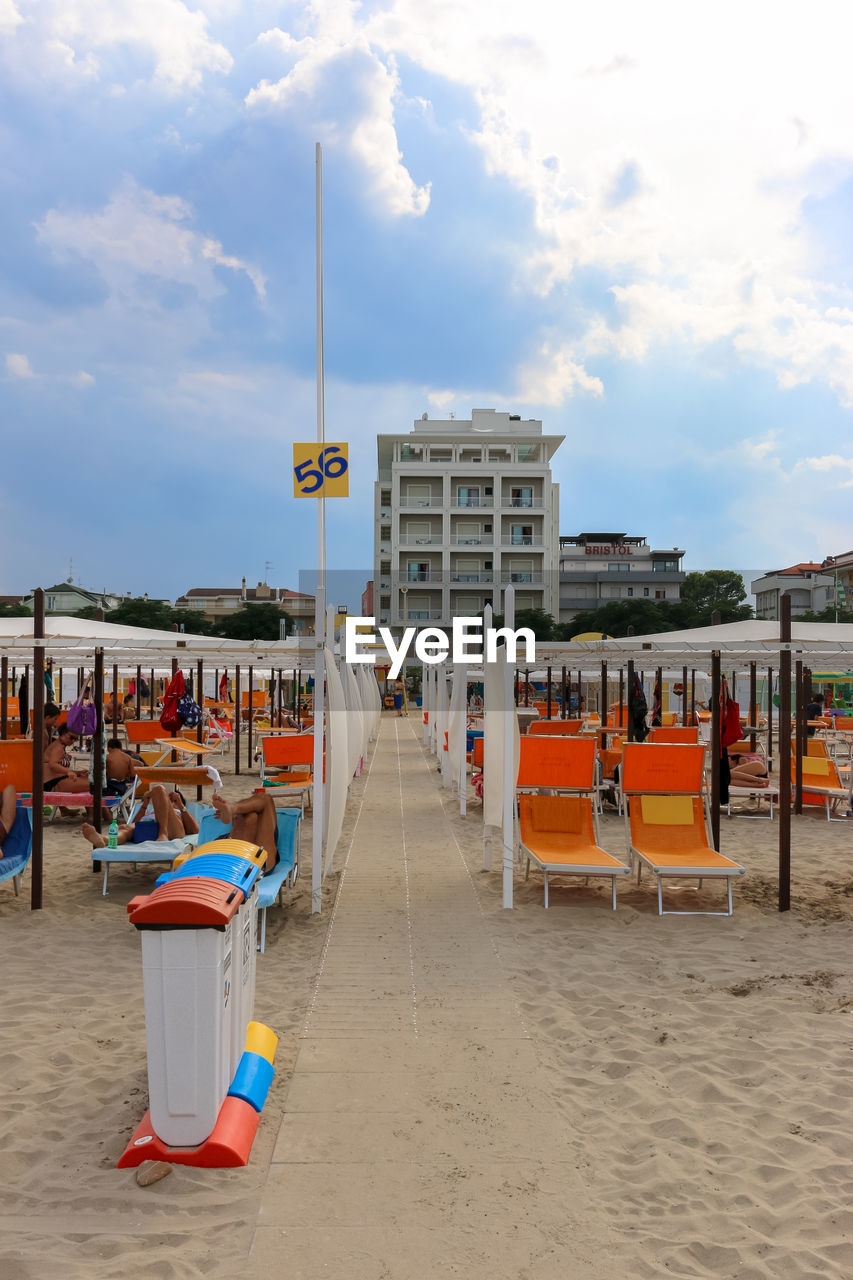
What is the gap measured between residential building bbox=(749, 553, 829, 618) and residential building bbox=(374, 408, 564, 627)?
22.2m

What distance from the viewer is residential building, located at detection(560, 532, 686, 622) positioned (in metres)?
70.3

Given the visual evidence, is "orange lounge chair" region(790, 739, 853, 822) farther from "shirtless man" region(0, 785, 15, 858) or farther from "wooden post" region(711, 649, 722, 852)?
"shirtless man" region(0, 785, 15, 858)

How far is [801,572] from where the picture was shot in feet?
271

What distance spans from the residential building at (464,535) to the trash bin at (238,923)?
50313mm

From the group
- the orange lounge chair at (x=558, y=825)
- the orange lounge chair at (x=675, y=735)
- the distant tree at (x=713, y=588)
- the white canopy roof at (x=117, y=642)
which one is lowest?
the orange lounge chair at (x=558, y=825)

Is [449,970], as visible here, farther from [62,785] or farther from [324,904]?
[62,785]

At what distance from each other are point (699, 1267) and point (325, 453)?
8169 millimetres

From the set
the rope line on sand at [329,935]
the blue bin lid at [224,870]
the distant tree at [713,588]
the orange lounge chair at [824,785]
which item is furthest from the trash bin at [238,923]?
the distant tree at [713,588]

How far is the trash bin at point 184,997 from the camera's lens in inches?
115

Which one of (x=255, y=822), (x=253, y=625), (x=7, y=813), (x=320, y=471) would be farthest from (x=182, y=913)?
(x=253, y=625)

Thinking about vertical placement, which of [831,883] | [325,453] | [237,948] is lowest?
[831,883]

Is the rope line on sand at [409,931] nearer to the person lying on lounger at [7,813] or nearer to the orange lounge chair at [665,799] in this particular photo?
the orange lounge chair at [665,799]

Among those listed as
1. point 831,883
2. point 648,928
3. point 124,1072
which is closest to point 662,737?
point 831,883

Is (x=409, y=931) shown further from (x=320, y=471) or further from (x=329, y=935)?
(x=320, y=471)
